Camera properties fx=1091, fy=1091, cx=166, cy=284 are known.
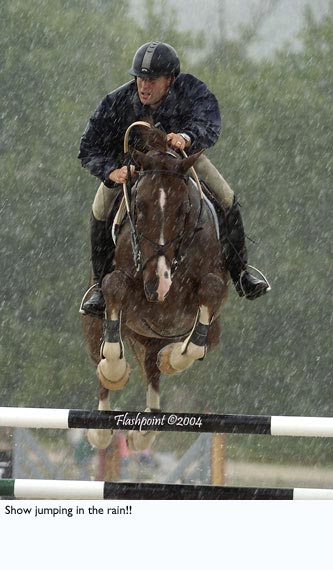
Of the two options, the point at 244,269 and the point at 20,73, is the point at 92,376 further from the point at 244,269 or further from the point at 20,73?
the point at 244,269

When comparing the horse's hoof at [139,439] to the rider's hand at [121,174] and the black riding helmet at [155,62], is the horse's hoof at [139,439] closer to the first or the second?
the rider's hand at [121,174]

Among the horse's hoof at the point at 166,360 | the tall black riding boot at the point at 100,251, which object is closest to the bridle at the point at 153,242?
the horse's hoof at the point at 166,360

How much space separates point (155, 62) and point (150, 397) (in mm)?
2552

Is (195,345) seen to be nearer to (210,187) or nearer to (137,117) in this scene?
(210,187)

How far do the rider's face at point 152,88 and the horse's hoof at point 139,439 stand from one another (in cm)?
247

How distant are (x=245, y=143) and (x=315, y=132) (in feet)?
5.24

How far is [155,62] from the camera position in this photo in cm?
655

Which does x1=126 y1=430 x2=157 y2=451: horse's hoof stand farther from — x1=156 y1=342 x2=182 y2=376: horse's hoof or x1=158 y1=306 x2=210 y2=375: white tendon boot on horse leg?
x1=158 y1=306 x2=210 y2=375: white tendon boot on horse leg

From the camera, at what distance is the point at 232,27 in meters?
27.1

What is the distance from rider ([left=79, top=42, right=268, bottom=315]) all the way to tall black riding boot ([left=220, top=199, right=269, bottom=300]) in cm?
11

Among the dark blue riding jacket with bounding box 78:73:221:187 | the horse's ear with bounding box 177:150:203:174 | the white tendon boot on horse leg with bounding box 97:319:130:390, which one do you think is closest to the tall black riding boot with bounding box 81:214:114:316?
the dark blue riding jacket with bounding box 78:73:221:187

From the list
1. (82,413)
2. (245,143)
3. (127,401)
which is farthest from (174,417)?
(245,143)

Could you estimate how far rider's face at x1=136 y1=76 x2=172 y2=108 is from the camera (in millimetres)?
6652

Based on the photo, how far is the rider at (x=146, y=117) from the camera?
662 centimetres
